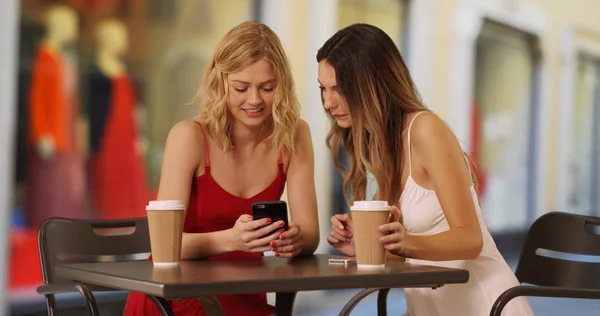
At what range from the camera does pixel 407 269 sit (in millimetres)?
1661

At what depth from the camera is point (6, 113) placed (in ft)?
11.6

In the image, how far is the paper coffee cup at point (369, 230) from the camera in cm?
166

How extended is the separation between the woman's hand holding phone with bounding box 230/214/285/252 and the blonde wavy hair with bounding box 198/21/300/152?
37 cm

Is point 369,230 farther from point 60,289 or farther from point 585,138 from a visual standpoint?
point 585,138

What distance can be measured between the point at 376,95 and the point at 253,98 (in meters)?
0.32

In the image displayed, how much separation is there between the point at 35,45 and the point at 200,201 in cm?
190

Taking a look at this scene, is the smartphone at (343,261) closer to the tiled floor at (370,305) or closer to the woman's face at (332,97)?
the woman's face at (332,97)

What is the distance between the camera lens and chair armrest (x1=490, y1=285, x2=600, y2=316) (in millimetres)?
1764

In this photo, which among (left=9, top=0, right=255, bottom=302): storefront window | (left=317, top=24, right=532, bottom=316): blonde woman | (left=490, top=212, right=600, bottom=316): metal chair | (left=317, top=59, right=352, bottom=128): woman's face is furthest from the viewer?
(left=9, top=0, right=255, bottom=302): storefront window

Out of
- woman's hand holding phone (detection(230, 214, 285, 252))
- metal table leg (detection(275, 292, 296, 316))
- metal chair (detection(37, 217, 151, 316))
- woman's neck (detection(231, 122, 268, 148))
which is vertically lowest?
metal table leg (detection(275, 292, 296, 316))

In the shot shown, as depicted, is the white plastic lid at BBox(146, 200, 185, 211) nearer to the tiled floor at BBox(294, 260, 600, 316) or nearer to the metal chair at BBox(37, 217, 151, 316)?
the metal chair at BBox(37, 217, 151, 316)

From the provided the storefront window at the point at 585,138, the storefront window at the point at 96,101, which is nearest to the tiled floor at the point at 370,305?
the storefront window at the point at 96,101

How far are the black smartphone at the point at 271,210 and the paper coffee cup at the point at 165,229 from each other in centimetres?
21

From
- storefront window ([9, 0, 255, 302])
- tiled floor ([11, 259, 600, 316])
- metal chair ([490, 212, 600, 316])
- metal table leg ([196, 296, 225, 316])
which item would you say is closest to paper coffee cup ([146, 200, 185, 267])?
metal table leg ([196, 296, 225, 316])
